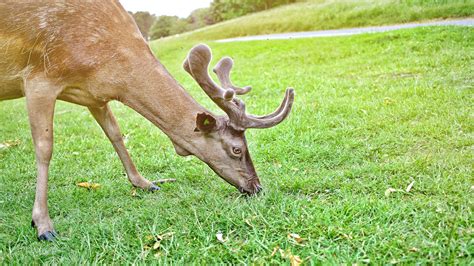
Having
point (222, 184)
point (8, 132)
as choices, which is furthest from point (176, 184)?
point (8, 132)

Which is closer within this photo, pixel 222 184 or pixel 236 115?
pixel 236 115

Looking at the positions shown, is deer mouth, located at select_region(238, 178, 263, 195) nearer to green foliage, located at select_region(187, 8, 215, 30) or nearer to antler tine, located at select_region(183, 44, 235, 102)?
antler tine, located at select_region(183, 44, 235, 102)

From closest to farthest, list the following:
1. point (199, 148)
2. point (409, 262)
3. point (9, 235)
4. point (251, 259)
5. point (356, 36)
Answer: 1. point (409, 262)
2. point (251, 259)
3. point (9, 235)
4. point (199, 148)
5. point (356, 36)

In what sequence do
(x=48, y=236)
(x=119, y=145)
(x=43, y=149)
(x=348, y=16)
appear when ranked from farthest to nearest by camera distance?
1. (x=348, y=16)
2. (x=119, y=145)
3. (x=43, y=149)
4. (x=48, y=236)

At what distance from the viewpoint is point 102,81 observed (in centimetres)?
434

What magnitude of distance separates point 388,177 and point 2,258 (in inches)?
128

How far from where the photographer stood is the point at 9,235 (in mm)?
4141

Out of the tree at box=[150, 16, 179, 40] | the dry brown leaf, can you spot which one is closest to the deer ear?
the dry brown leaf

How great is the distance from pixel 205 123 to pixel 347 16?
2070 cm

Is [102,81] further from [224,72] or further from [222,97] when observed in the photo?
[224,72]

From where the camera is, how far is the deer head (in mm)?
4344

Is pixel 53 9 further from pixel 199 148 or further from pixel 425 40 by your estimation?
pixel 425 40

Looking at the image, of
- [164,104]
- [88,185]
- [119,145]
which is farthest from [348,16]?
[164,104]

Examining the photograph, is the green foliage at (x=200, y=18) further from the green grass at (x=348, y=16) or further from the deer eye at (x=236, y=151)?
the deer eye at (x=236, y=151)
